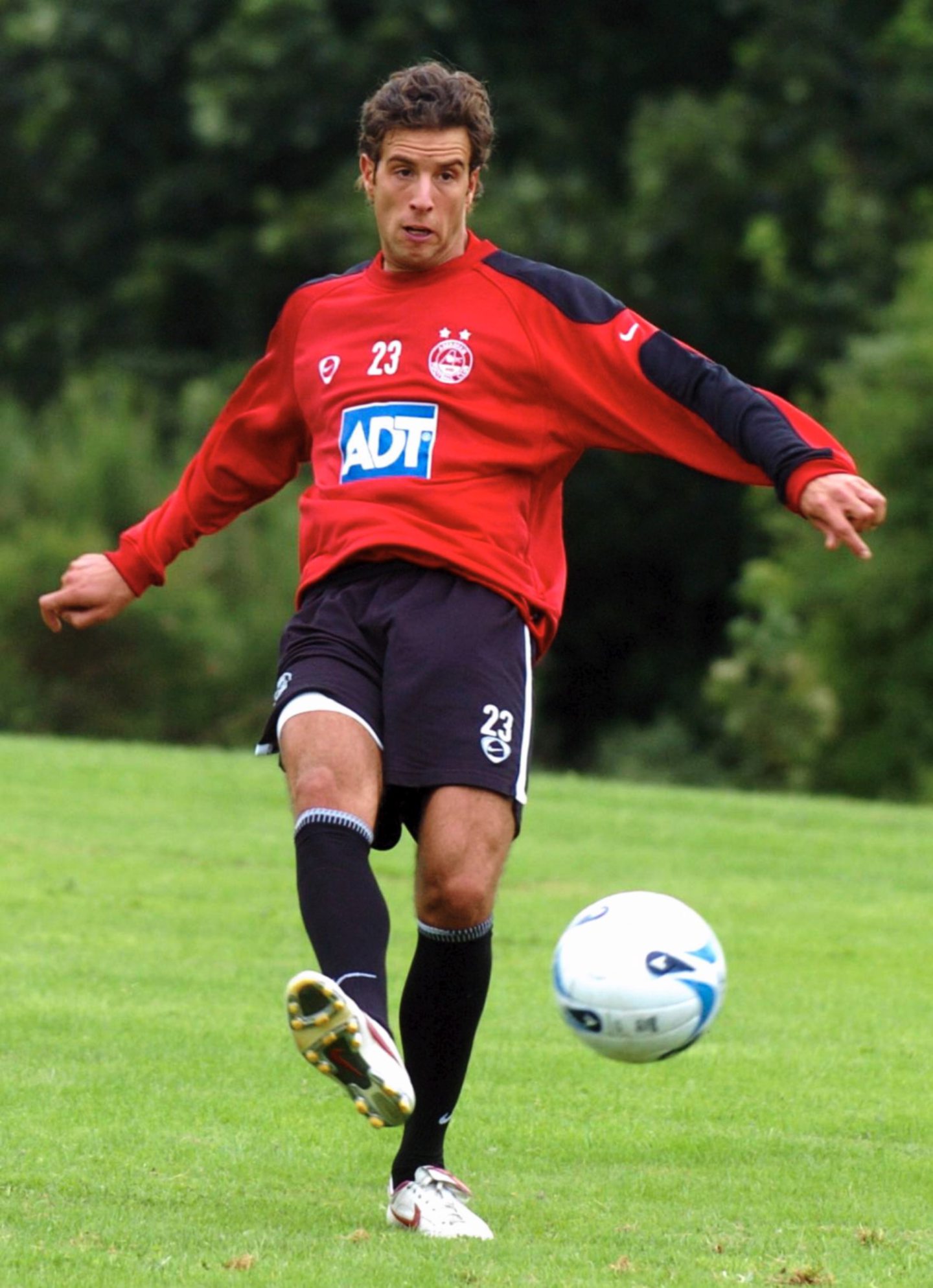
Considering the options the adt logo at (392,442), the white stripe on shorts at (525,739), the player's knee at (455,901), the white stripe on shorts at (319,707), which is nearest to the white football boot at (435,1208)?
the player's knee at (455,901)

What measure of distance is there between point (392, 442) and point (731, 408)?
795mm

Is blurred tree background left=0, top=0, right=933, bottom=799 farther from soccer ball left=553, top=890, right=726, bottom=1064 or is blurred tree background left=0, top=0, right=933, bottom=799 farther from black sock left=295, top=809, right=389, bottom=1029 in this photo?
black sock left=295, top=809, right=389, bottom=1029

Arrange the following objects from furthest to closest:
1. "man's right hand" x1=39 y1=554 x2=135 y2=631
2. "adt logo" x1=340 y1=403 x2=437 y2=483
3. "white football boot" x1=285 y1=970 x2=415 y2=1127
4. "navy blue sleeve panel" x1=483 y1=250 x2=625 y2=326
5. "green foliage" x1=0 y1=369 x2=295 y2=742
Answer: "green foliage" x1=0 y1=369 x2=295 y2=742, "man's right hand" x1=39 y1=554 x2=135 y2=631, "navy blue sleeve panel" x1=483 y1=250 x2=625 y2=326, "adt logo" x1=340 y1=403 x2=437 y2=483, "white football boot" x1=285 y1=970 x2=415 y2=1127

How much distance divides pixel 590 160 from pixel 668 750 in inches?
300

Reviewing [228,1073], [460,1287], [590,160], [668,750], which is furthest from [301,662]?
[590,160]

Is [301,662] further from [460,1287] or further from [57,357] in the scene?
[57,357]

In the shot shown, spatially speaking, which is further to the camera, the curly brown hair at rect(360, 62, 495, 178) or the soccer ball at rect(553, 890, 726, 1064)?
the curly brown hair at rect(360, 62, 495, 178)

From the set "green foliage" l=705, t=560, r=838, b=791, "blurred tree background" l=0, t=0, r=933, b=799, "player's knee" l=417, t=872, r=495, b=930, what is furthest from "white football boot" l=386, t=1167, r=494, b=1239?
"green foliage" l=705, t=560, r=838, b=791

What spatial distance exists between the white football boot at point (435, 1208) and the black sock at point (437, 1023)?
4cm

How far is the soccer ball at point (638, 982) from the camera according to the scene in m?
4.96

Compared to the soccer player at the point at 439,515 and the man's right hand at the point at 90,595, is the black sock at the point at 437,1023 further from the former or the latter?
the man's right hand at the point at 90,595

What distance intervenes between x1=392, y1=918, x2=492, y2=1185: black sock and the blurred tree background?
16555 mm

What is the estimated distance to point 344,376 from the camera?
5457mm

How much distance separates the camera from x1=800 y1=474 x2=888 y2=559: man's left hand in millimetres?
4941
